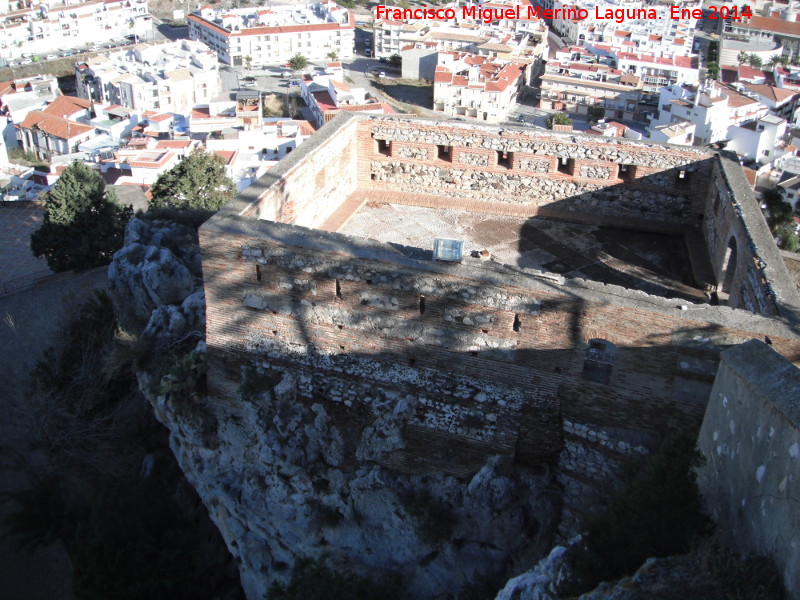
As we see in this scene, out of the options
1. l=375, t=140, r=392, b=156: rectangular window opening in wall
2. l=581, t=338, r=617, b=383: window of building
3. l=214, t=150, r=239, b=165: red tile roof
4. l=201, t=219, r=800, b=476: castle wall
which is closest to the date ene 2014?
l=214, t=150, r=239, b=165: red tile roof

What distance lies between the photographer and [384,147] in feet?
36.4

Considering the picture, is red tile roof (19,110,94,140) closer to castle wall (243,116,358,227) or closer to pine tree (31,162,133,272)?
pine tree (31,162,133,272)

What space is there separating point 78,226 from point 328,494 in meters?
16.7

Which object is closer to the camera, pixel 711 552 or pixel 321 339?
pixel 711 552

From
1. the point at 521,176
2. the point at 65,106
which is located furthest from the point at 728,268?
the point at 65,106

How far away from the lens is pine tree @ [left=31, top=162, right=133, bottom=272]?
73.1 ft

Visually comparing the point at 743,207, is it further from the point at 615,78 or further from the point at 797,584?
the point at 615,78

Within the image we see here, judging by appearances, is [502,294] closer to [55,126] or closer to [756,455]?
[756,455]

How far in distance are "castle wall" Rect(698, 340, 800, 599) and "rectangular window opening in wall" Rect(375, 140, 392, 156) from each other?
6.30m

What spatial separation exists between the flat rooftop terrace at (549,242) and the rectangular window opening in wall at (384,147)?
76 centimetres

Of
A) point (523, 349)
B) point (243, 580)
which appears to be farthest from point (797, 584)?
point (243, 580)

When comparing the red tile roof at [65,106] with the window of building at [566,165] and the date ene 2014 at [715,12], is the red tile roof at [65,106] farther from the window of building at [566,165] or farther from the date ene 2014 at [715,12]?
the date ene 2014 at [715,12]

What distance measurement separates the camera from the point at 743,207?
859 centimetres

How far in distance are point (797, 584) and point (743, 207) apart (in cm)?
505
